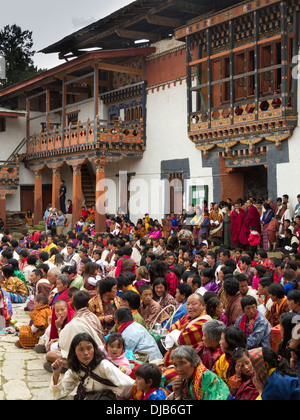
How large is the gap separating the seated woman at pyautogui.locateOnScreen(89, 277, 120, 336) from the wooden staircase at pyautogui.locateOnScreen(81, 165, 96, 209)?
62.4ft

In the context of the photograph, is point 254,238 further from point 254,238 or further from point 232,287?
point 232,287

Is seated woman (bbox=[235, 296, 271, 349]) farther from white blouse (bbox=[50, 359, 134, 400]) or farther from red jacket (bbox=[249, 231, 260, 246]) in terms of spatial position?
red jacket (bbox=[249, 231, 260, 246])

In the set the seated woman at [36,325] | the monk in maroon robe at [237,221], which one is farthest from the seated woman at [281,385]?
the monk in maroon robe at [237,221]

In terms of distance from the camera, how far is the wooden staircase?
26562 millimetres

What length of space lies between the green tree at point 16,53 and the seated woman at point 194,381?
30.3 metres

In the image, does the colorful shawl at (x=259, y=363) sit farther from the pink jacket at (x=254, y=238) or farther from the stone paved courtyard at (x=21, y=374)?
the pink jacket at (x=254, y=238)

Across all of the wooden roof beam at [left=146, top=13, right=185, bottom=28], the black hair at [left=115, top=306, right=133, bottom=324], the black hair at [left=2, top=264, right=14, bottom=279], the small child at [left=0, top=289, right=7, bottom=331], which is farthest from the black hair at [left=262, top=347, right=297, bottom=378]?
the wooden roof beam at [left=146, top=13, right=185, bottom=28]

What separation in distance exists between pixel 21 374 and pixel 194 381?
10.5 feet

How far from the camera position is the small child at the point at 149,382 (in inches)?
180

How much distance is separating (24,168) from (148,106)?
9.57m

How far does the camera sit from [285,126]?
14781 mm

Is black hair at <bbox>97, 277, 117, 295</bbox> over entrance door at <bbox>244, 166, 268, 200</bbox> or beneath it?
beneath

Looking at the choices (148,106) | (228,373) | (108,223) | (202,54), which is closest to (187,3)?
(202,54)

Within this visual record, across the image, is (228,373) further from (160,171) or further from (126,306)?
(160,171)
